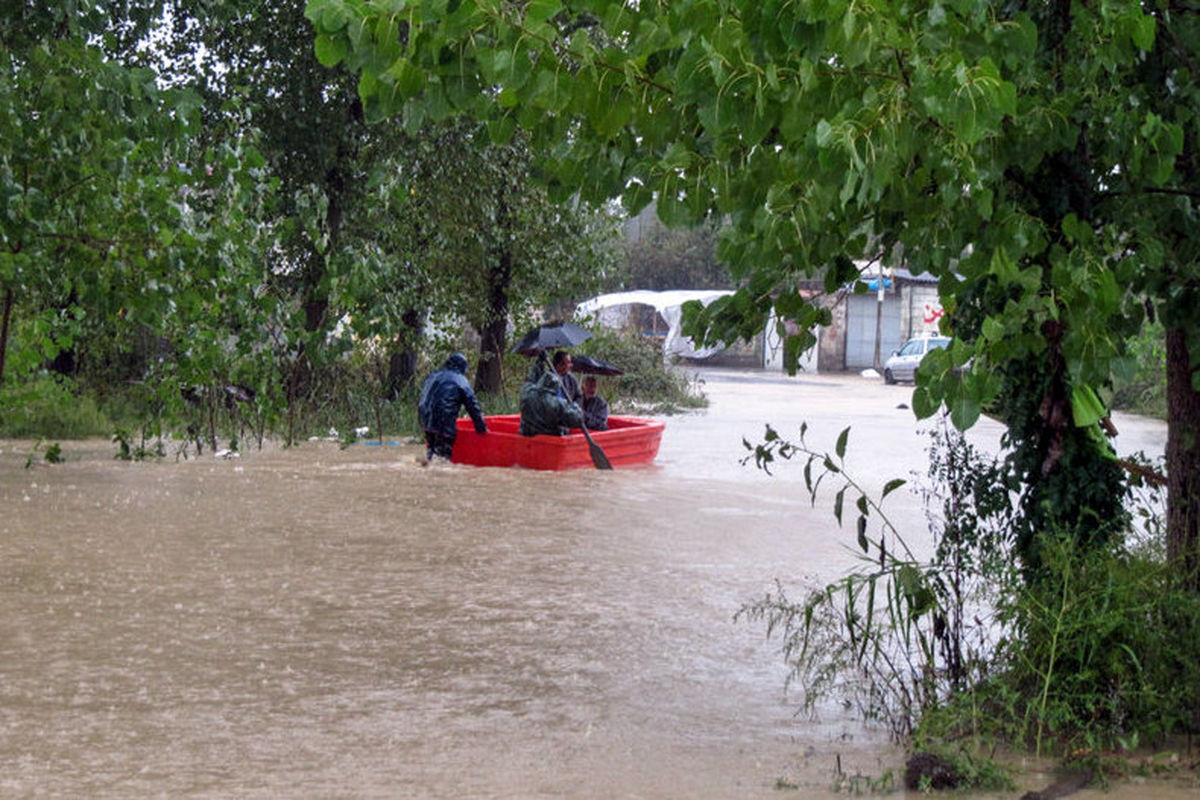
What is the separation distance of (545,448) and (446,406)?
1477 millimetres

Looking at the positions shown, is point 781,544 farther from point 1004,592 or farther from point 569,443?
point 1004,592

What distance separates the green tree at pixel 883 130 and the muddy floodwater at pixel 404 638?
1960 mm

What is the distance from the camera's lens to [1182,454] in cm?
701

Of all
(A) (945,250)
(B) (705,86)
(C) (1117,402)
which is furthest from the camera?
(C) (1117,402)

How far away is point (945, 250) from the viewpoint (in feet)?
19.2

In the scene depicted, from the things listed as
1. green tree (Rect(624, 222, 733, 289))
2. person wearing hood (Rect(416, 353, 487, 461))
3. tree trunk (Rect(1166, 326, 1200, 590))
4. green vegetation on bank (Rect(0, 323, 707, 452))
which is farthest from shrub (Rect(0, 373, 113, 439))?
green tree (Rect(624, 222, 733, 289))

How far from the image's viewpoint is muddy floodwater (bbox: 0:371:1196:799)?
21.3 ft

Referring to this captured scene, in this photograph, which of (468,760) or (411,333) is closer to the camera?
(468,760)

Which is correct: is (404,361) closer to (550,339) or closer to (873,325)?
(550,339)

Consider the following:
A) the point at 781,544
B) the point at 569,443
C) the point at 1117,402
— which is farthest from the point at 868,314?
the point at 781,544

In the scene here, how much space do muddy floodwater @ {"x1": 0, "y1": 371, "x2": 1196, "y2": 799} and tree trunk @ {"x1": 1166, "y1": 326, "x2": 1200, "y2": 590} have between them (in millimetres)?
1405

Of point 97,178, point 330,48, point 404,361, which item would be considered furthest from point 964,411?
point 404,361

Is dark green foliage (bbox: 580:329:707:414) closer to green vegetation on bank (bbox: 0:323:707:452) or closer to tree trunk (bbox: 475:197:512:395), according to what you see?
green vegetation on bank (bbox: 0:323:707:452)

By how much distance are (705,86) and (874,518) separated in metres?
11.1
